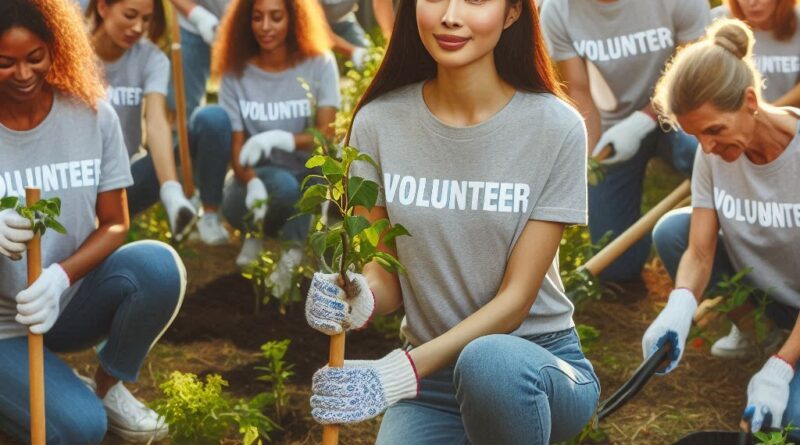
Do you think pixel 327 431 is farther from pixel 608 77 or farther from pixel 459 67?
pixel 608 77

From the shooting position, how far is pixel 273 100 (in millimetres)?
4523

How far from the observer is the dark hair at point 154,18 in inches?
164

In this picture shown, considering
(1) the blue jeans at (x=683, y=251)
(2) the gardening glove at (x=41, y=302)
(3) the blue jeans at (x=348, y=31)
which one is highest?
(3) the blue jeans at (x=348, y=31)

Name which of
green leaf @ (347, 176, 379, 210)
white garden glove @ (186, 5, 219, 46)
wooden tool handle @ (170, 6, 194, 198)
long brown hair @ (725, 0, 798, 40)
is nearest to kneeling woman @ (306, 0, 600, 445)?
green leaf @ (347, 176, 379, 210)

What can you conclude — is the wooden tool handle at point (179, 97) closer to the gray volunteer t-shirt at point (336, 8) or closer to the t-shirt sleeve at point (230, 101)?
the t-shirt sleeve at point (230, 101)

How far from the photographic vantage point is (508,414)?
226cm

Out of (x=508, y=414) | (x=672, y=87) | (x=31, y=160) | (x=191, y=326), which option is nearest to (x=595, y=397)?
(x=508, y=414)

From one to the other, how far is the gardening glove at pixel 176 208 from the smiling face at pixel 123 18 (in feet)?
1.69

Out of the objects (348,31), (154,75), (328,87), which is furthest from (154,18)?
(348,31)

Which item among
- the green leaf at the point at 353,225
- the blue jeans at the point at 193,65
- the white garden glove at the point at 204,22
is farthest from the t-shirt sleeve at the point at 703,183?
the blue jeans at the point at 193,65

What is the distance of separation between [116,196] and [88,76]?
1.02 ft

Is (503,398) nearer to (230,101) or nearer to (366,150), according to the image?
(366,150)

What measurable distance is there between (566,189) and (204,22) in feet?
8.94

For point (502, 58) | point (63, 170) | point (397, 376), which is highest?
point (502, 58)
